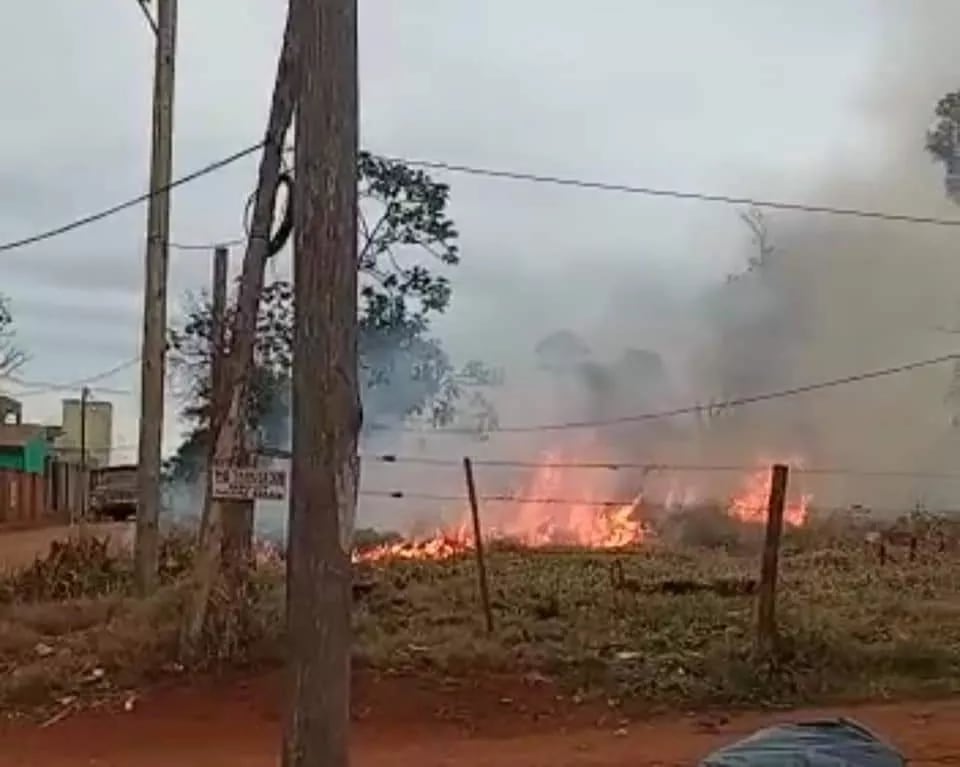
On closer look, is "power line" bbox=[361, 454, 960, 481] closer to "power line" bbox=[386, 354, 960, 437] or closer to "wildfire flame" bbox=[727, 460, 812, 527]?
"wildfire flame" bbox=[727, 460, 812, 527]

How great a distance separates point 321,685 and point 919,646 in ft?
28.6

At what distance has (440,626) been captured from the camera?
45.8ft

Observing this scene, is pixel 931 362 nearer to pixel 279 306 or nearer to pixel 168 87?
pixel 279 306

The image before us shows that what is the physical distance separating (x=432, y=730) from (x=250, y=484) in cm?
247

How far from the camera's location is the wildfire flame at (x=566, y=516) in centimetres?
2620

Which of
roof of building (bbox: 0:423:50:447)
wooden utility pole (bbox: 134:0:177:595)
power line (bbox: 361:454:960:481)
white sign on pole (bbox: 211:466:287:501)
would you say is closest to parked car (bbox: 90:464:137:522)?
power line (bbox: 361:454:960:481)

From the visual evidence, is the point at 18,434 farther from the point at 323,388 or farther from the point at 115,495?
the point at 323,388

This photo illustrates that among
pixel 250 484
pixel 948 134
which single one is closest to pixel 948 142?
pixel 948 134

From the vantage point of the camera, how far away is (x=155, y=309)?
14.7 metres

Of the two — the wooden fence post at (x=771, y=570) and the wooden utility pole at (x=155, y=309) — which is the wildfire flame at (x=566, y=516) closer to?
the wooden utility pole at (x=155, y=309)

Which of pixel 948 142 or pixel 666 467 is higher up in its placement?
pixel 948 142

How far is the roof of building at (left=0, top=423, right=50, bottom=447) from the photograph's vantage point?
58312 mm

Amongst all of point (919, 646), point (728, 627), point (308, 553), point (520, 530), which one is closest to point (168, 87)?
point (728, 627)

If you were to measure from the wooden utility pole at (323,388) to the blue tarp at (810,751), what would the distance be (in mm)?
1691
